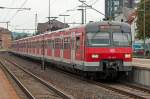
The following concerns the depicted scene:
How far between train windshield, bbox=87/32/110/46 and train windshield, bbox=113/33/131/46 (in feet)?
1.23

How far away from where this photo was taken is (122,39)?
950 inches

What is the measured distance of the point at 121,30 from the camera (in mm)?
24219

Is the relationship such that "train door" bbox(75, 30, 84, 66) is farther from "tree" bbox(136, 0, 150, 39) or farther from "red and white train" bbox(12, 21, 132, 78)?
"tree" bbox(136, 0, 150, 39)

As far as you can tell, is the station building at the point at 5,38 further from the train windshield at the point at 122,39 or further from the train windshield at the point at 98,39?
the train windshield at the point at 98,39

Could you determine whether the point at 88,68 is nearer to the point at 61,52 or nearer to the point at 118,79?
the point at 118,79

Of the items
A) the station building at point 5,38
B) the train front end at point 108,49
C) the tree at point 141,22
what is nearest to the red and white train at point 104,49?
the train front end at point 108,49

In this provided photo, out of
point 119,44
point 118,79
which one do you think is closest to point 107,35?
point 119,44

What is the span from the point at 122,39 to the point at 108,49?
3.30 ft

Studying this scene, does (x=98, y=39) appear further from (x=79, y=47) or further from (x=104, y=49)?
(x=79, y=47)

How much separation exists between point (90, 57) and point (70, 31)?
530 centimetres

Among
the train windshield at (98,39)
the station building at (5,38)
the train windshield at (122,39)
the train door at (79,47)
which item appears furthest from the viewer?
the station building at (5,38)

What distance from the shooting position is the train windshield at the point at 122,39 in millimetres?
24003

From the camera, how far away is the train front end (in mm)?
23422

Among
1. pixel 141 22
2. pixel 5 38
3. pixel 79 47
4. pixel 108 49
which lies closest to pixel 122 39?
pixel 108 49
